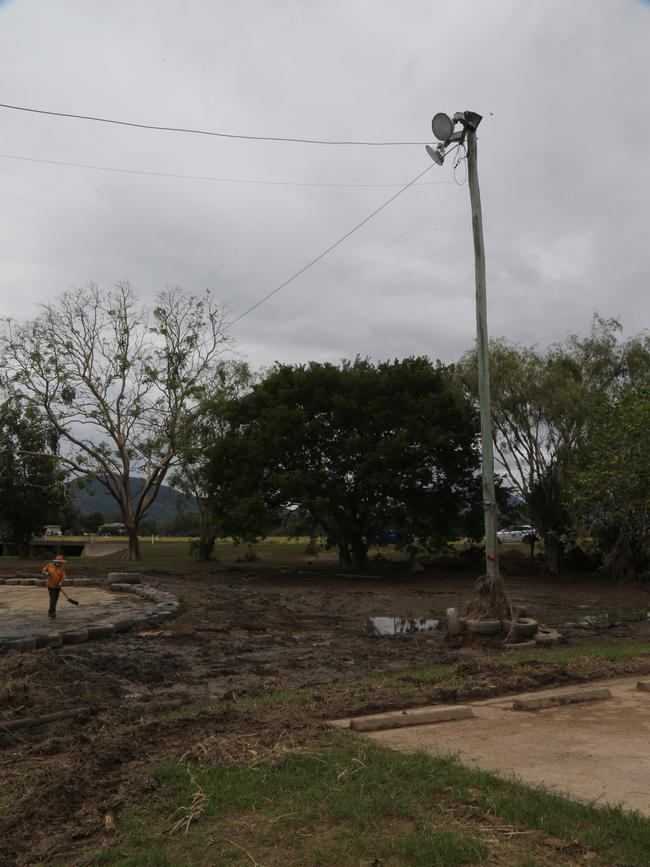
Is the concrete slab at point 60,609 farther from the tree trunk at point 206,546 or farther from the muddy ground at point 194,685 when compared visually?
the tree trunk at point 206,546

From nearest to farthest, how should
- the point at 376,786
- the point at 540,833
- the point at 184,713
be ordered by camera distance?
the point at 540,833
the point at 376,786
the point at 184,713

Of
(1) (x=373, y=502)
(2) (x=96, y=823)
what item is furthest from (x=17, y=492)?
(2) (x=96, y=823)

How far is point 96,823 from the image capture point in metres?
4.64

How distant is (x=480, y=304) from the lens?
14336 mm

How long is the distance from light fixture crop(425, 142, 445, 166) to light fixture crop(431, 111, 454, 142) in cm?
16

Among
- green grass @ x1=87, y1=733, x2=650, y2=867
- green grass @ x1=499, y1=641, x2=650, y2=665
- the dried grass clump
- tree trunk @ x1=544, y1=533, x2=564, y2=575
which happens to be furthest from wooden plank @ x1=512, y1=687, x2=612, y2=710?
tree trunk @ x1=544, y1=533, x2=564, y2=575

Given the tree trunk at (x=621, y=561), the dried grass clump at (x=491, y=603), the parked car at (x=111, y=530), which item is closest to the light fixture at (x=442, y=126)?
the dried grass clump at (x=491, y=603)

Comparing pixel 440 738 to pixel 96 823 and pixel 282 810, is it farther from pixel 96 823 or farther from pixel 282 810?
pixel 96 823

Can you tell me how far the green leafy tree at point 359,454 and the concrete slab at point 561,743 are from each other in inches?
758

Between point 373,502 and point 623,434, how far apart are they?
14.1 metres

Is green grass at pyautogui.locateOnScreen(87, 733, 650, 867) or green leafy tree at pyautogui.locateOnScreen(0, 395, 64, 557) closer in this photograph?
green grass at pyautogui.locateOnScreen(87, 733, 650, 867)

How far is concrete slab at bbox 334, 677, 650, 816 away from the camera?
510 centimetres

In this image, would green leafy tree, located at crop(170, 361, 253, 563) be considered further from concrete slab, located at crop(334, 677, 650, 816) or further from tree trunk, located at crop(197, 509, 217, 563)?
concrete slab, located at crop(334, 677, 650, 816)

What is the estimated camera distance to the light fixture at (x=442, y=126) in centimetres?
1402
